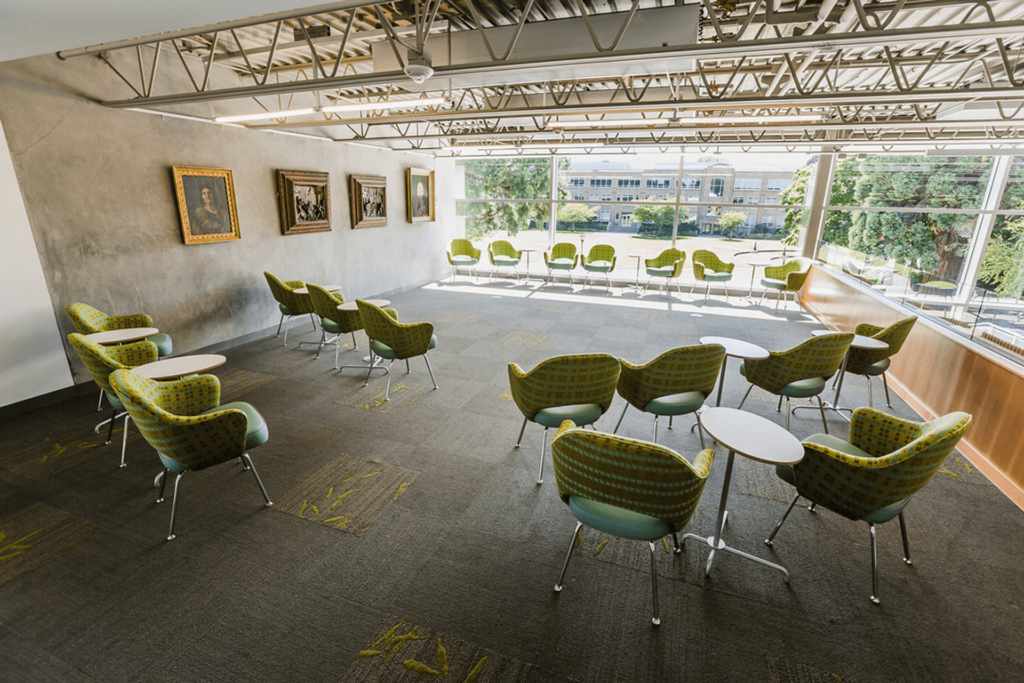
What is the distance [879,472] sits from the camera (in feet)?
7.45

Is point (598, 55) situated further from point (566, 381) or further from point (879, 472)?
point (879, 472)

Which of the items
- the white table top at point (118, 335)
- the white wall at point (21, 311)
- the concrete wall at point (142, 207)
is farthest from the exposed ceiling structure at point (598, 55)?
the white table top at point (118, 335)

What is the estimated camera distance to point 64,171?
471 centimetres

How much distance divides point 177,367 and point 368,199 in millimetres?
6581

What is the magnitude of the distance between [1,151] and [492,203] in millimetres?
9797

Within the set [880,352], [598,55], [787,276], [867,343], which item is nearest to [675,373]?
[867,343]

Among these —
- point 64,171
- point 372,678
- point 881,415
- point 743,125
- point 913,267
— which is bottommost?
point 372,678

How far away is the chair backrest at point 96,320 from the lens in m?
4.51

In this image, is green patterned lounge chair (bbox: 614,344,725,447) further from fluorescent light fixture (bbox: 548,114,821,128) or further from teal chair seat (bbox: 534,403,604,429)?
fluorescent light fixture (bbox: 548,114,821,128)

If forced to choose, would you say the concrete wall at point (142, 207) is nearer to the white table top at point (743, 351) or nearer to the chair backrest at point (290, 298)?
the chair backrest at point (290, 298)

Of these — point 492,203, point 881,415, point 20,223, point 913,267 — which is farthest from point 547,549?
point 492,203

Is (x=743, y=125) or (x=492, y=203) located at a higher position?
(x=743, y=125)

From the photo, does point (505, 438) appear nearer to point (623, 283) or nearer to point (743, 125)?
point (743, 125)

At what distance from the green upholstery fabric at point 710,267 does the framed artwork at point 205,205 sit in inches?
345
